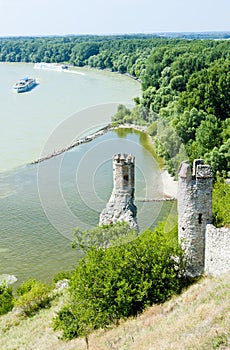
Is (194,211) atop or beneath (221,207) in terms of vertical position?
atop

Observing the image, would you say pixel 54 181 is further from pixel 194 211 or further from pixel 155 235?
pixel 194 211

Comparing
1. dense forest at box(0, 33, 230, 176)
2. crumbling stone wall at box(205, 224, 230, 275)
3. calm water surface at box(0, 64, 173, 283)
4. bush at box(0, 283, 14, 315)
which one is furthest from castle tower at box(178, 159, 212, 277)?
dense forest at box(0, 33, 230, 176)

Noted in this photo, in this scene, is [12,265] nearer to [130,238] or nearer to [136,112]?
[130,238]

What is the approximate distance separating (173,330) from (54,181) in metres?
32.1

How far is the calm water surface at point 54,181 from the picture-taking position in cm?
3177

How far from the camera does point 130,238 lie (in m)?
21.2

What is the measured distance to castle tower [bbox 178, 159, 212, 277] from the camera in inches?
717

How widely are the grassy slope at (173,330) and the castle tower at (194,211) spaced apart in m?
1.07

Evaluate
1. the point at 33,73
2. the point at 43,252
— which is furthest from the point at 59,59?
the point at 43,252

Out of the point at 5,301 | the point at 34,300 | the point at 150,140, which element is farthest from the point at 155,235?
the point at 150,140

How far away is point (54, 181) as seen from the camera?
4594 centimetres

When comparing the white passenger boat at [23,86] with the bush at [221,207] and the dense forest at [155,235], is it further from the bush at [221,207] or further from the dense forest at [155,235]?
the bush at [221,207]

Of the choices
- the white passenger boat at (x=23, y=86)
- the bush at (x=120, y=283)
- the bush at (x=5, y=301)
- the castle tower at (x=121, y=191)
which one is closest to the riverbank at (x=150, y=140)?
the castle tower at (x=121, y=191)

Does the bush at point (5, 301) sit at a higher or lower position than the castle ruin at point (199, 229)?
lower
